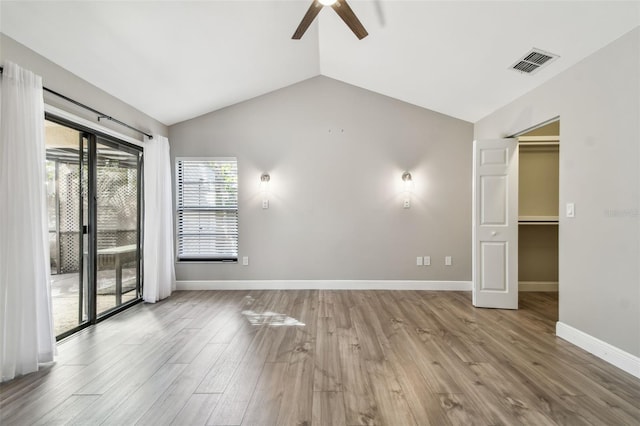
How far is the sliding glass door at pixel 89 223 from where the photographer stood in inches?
110

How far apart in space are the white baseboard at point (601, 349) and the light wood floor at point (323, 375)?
0.27ft

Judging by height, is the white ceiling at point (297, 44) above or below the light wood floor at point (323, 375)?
above

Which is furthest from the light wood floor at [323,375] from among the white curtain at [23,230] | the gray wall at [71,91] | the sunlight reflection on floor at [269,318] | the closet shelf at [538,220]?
the gray wall at [71,91]

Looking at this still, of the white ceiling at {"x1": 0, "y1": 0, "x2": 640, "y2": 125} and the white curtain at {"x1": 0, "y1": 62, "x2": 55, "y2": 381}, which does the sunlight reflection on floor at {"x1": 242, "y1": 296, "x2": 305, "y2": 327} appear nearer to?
the white curtain at {"x1": 0, "y1": 62, "x2": 55, "y2": 381}

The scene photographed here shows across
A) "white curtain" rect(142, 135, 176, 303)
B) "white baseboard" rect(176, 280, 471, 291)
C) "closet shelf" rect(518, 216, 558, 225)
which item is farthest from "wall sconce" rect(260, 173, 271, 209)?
"closet shelf" rect(518, 216, 558, 225)

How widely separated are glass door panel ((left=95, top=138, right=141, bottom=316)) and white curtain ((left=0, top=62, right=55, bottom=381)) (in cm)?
98

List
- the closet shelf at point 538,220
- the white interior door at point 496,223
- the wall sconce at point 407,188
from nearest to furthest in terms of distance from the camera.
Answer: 1. the white interior door at point 496,223
2. the closet shelf at point 538,220
3. the wall sconce at point 407,188

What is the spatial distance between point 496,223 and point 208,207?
14.5 feet

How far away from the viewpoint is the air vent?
2.73m

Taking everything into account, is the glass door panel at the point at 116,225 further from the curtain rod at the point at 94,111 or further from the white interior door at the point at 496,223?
the white interior door at the point at 496,223

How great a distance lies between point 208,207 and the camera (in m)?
4.64

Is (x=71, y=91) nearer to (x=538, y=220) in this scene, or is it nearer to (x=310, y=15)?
(x=310, y=15)

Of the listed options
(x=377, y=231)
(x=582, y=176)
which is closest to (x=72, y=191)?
(x=377, y=231)

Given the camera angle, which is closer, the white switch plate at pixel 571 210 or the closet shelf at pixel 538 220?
the white switch plate at pixel 571 210
